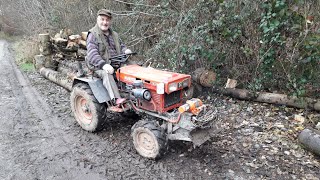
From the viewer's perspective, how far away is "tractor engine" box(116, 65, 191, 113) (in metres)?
3.98

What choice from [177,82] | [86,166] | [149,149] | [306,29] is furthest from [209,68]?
[86,166]

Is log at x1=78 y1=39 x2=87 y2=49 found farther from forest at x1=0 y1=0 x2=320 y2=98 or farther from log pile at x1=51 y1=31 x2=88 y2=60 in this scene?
forest at x1=0 y1=0 x2=320 y2=98

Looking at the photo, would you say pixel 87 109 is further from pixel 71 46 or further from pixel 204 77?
pixel 71 46

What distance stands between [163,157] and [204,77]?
2.52m

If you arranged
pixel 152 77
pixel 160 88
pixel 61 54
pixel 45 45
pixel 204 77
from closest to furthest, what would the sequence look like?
pixel 160 88, pixel 152 77, pixel 204 77, pixel 61 54, pixel 45 45

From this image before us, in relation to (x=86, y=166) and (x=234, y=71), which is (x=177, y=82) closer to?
(x=86, y=166)

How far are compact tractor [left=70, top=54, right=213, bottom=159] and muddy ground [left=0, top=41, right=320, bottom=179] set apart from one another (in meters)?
0.31

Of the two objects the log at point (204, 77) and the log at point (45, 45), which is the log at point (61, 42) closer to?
the log at point (45, 45)

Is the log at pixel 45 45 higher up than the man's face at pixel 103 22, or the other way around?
the man's face at pixel 103 22

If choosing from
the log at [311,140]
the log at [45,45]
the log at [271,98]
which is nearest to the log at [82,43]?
the log at [45,45]

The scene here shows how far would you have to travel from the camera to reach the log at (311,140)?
13.1 feet

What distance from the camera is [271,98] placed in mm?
5605

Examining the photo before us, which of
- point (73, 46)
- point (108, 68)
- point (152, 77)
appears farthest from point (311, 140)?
point (73, 46)

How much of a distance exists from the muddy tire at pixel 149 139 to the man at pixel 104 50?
0.60 m
